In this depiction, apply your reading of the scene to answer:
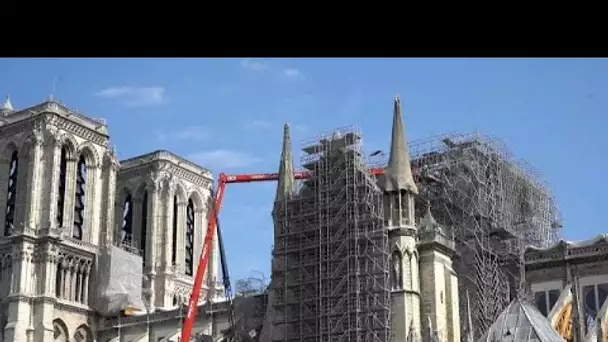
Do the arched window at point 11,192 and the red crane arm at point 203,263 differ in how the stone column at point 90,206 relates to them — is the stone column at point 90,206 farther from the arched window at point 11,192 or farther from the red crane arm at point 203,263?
the red crane arm at point 203,263

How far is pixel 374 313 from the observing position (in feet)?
127

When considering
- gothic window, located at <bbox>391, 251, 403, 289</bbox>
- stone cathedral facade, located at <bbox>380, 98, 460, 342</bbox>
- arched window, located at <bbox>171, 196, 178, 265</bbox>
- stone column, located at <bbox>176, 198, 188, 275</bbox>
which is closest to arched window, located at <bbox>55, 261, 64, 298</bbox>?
arched window, located at <bbox>171, 196, 178, 265</bbox>

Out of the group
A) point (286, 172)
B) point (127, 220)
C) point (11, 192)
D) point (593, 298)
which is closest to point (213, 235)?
point (127, 220)

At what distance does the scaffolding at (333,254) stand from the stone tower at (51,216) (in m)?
16.1

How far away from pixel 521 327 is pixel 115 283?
89.0 feet

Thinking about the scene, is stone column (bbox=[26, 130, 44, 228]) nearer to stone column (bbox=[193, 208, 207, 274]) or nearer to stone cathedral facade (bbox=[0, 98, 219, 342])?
stone cathedral facade (bbox=[0, 98, 219, 342])

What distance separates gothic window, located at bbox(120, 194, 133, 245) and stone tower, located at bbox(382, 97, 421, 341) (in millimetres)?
29620

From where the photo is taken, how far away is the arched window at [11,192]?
5688cm

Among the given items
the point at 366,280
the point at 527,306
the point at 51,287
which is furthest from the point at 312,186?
the point at 51,287

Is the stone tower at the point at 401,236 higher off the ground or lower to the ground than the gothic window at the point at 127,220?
lower

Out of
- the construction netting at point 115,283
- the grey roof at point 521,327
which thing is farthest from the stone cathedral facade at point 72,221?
the grey roof at point 521,327

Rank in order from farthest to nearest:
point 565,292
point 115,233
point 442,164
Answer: point 115,233
point 442,164
point 565,292
